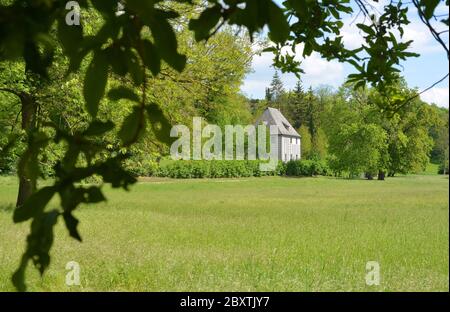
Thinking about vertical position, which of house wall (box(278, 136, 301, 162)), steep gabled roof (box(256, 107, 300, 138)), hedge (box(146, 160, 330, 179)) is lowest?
hedge (box(146, 160, 330, 179))

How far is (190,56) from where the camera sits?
40.2ft

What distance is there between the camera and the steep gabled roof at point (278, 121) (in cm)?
5756

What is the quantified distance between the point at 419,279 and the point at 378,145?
4347 centimetres

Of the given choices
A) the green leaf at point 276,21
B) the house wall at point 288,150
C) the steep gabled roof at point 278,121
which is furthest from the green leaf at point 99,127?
the house wall at point 288,150

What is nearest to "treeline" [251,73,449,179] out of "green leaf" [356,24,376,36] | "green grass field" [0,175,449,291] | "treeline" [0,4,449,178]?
"treeline" [0,4,449,178]

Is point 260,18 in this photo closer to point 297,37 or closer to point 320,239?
point 297,37

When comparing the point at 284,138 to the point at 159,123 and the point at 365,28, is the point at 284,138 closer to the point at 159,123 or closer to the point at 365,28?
the point at 365,28

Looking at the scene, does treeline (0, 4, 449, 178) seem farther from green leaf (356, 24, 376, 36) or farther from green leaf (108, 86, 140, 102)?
green leaf (356, 24, 376, 36)

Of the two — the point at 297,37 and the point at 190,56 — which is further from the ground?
the point at 190,56

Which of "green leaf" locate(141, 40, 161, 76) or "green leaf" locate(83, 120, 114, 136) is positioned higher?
"green leaf" locate(141, 40, 161, 76)

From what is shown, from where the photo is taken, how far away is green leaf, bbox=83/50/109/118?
92 cm

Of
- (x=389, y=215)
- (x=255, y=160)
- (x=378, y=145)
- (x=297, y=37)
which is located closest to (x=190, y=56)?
(x=389, y=215)

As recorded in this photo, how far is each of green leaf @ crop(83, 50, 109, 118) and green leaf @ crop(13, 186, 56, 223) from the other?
6.6 inches

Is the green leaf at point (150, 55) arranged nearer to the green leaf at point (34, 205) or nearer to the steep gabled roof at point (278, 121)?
the green leaf at point (34, 205)
